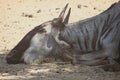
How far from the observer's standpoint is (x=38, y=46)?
27.8ft

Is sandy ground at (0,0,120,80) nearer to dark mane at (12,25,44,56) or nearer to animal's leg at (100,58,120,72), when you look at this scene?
animal's leg at (100,58,120,72)

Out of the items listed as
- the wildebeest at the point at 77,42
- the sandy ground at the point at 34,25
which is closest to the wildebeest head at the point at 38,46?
the wildebeest at the point at 77,42

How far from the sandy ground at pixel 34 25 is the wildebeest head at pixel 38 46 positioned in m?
0.19

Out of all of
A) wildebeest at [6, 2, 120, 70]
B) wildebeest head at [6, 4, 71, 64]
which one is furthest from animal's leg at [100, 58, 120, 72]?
wildebeest head at [6, 4, 71, 64]

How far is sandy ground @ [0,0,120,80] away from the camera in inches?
299

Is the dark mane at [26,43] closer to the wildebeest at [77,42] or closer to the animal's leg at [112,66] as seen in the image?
the wildebeest at [77,42]

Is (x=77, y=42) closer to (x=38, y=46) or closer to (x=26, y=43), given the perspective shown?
(x=38, y=46)

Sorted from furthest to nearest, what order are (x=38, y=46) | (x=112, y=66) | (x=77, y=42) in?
(x=77, y=42) → (x=38, y=46) → (x=112, y=66)

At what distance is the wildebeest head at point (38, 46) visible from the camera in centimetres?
842

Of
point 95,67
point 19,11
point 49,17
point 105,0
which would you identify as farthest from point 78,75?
point 105,0

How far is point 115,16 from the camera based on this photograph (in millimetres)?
8711

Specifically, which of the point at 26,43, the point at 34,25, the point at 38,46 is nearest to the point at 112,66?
the point at 38,46

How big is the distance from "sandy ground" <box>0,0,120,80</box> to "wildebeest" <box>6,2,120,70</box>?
9.1 inches

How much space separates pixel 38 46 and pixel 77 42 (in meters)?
0.69
